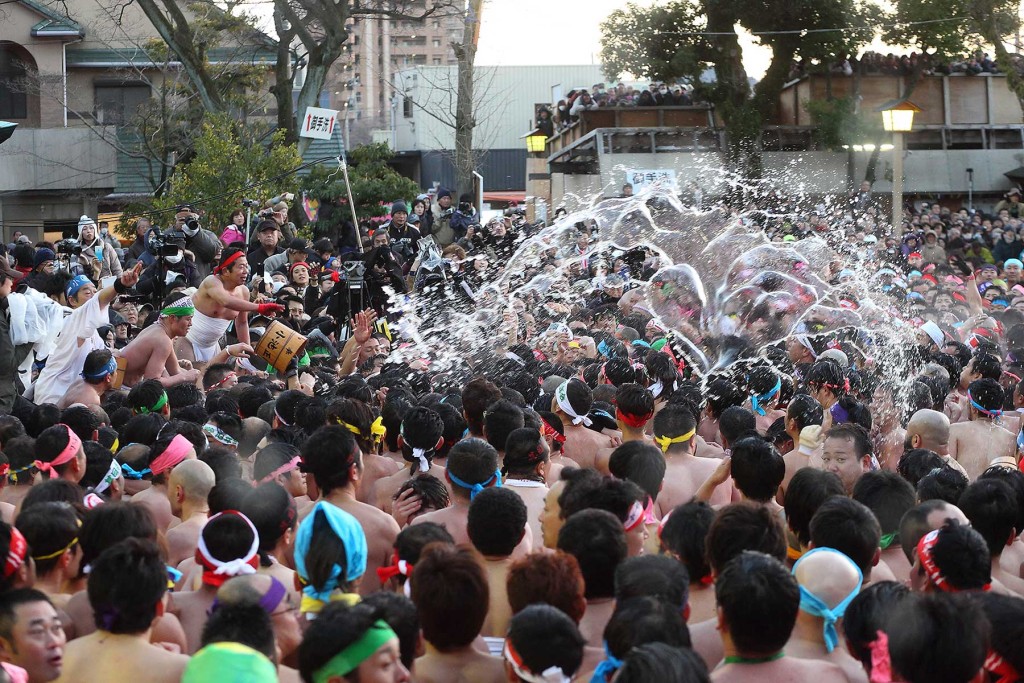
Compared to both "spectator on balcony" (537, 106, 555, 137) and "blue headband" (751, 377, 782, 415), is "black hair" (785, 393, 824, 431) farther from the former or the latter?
"spectator on balcony" (537, 106, 555, 137)

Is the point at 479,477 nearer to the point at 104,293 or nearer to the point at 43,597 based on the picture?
the point at 43,597

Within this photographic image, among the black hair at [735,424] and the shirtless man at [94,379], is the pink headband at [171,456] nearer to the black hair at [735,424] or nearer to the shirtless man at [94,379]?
the shirtless man at [94,379]

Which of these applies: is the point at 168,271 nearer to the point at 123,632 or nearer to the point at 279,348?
the point at 279,348

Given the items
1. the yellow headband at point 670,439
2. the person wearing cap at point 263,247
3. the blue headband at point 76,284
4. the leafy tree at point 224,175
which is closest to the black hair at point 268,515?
the yellow headband at point 670,439

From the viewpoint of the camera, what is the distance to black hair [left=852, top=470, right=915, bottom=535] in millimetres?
4578

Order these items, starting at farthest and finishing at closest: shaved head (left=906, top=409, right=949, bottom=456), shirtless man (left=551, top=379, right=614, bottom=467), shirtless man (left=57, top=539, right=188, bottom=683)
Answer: shirtless man (left=551, top=379, right=614, bottom=467), shaved head (left=906, top=409, right=949, bottom=456), shirtless man (left=57, top=539, right=188, bottom=683)

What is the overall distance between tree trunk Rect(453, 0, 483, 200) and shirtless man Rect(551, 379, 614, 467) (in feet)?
49.1

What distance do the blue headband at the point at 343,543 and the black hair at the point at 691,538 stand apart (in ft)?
3.36

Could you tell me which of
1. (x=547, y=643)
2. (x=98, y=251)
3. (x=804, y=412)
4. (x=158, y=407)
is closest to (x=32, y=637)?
(x=547, y=643)

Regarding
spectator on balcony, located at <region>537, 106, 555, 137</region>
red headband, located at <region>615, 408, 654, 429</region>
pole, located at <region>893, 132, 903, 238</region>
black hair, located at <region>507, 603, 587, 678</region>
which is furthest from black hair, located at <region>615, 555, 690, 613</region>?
spectator on balcony, located at <region>537, 106, 555, 137</region>

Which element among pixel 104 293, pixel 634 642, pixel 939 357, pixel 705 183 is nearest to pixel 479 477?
pixel 634 642

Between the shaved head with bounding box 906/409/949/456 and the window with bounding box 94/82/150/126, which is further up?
the window with bounding box 94/82/150/126

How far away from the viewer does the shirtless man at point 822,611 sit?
11.1ft

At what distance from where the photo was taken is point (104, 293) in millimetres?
8648
